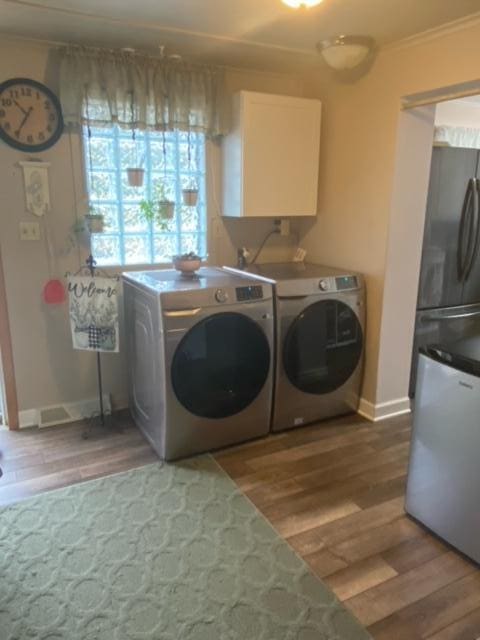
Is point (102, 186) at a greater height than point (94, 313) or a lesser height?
greater

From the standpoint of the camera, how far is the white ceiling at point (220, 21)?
2107mm

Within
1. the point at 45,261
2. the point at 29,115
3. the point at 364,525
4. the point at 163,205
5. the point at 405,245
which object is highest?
the point at 29,115

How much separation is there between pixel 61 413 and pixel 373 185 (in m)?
2.42

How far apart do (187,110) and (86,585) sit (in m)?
2.56

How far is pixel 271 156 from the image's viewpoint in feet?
9.96

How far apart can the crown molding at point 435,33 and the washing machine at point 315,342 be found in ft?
4.16

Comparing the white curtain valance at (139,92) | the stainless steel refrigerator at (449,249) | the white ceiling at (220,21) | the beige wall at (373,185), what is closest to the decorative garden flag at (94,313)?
the white curtain valance at (139,92)

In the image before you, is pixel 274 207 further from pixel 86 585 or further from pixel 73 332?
pixel 86 585

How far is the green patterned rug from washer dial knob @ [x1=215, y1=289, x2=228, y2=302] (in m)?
0.94

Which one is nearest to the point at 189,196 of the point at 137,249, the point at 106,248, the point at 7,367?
the point at 137,249

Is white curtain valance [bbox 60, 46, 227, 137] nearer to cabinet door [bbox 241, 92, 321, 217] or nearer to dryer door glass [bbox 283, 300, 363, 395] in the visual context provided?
cabinet door [bbox 241, 92, 321, 217]

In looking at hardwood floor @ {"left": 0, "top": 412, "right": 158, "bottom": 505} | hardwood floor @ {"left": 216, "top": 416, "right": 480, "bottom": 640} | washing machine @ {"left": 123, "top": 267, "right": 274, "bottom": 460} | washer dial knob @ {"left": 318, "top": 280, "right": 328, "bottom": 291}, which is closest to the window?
washing machine @ {"left": 123, "top": 267, "right": 274, "bottom": 460}

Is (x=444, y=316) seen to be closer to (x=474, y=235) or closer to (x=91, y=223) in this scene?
(x=474, y=235)

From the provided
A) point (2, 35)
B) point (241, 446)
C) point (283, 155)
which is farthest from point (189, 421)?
point (2, 35)
